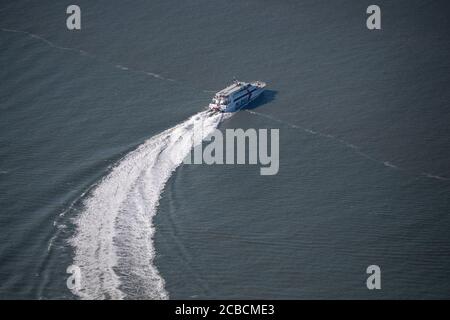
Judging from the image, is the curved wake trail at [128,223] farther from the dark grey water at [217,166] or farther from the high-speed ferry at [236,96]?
the high-speed ferry at [236,96]

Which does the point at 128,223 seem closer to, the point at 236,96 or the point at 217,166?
the point at 217,166

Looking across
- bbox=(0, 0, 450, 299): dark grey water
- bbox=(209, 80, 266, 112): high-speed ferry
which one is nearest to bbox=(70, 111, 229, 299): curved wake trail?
bbox=(0, 0, 450, 299): dark grey water

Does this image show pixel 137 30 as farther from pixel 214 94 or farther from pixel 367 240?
pixel 367 240

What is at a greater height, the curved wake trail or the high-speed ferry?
the high-speed ferry

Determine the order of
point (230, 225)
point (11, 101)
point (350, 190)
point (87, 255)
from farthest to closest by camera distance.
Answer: point (11, 101) < point (350, 190) < point (230, 225) < point (87, 255)

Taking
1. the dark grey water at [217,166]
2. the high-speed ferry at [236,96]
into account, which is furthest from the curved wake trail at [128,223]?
the high-speed ferry at [236,96]

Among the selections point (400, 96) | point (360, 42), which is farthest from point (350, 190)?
point (360, 42)

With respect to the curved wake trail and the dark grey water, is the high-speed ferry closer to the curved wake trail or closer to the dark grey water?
the dark grey water
